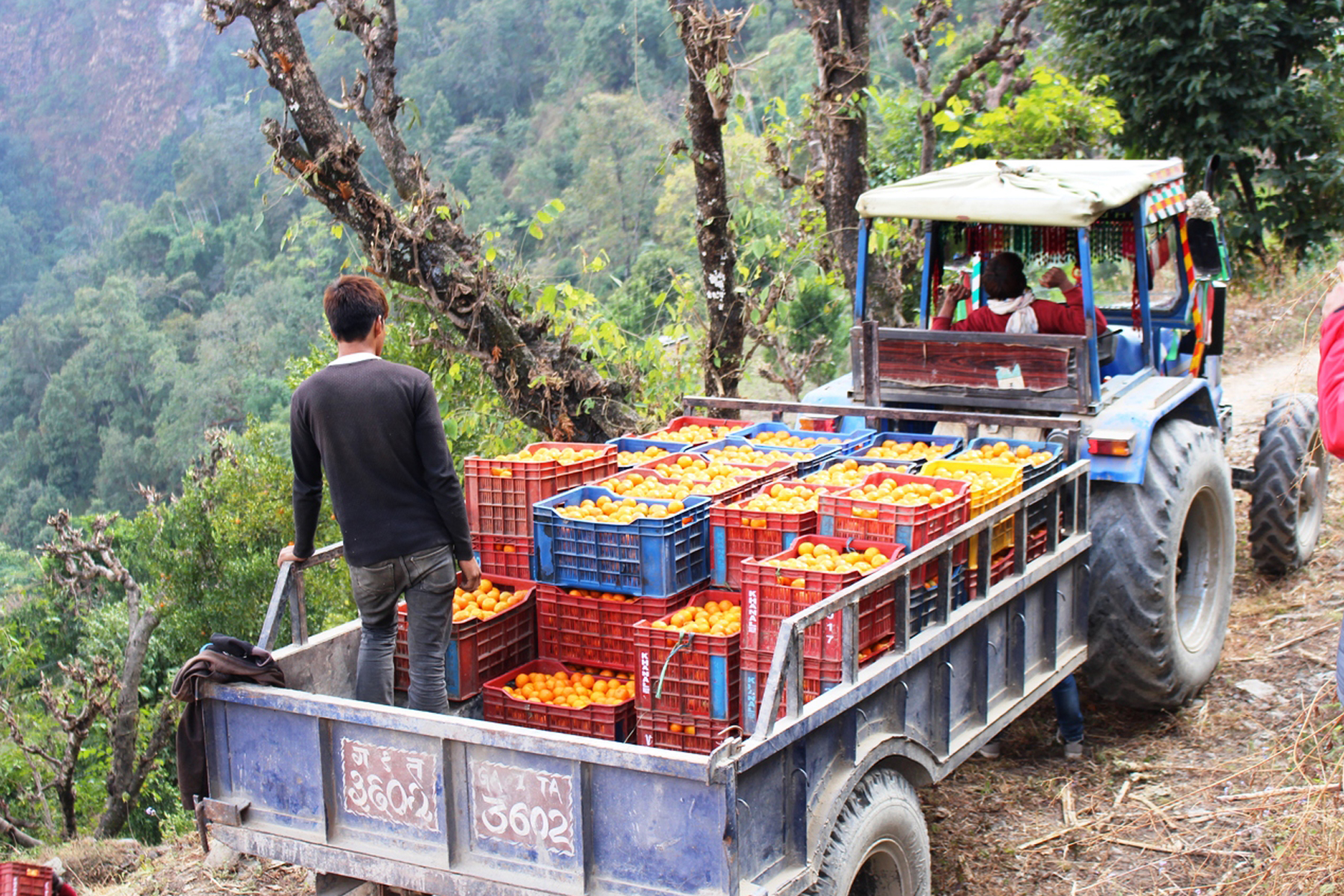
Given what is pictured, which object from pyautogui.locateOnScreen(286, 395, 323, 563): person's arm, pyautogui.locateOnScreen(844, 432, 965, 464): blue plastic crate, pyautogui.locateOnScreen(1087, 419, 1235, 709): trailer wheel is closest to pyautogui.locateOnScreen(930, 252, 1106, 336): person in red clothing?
pyautogui.locateOnScreen(844, 432, 965, 464): blue plastic crate

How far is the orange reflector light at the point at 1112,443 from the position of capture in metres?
5.53

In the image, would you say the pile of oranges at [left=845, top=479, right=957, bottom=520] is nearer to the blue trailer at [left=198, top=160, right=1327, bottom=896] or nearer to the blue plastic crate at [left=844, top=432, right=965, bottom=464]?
the blue trailer at [left=198, top=160, right=1327, bottom=896]

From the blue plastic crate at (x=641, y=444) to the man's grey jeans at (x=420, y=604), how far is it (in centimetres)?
198

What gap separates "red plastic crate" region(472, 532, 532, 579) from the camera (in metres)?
5.03

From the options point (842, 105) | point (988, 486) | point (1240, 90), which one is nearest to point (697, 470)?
point (988, 486)

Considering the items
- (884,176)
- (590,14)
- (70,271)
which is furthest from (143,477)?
(884,176)

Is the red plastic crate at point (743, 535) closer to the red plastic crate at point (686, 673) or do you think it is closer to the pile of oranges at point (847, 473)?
the pile of oranges at point (847, 473)

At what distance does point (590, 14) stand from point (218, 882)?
6126cm

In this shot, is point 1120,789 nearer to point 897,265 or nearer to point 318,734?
point 318,734

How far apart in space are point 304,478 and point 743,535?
1.68 meters

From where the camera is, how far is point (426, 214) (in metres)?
8.23

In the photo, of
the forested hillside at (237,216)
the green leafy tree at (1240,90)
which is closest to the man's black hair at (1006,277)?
the green leafy tree at (1240,90)

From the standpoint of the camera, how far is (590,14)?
61.4 meters

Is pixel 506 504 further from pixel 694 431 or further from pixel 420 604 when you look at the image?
pixel 694 431
